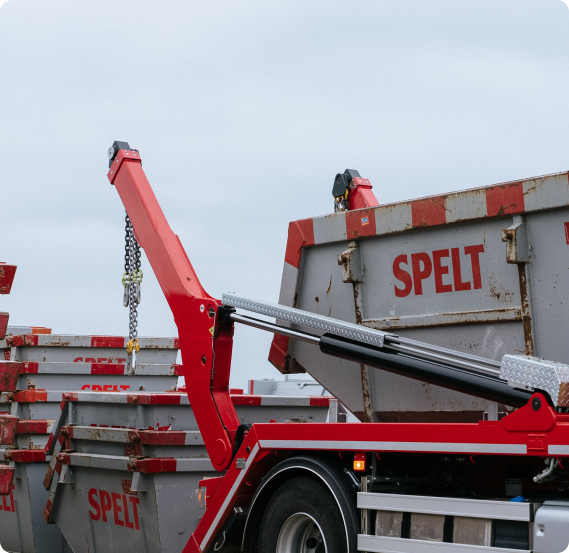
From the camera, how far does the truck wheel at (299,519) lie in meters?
5.08

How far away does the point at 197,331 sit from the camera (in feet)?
21.1

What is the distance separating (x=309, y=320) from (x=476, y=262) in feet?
3.73

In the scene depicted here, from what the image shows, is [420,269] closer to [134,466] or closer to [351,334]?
[351,334]

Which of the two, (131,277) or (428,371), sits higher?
(131,277)

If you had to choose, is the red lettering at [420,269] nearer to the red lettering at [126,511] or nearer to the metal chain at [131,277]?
the metal chain at [131,277]

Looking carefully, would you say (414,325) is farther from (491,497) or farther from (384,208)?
(491,497)

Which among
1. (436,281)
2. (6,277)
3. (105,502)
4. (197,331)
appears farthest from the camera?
(6,277)

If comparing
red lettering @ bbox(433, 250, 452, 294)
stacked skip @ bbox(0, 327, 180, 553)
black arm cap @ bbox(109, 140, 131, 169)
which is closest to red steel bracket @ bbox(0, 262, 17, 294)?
stacked skip @ bbox(0, 327, 180, 553)

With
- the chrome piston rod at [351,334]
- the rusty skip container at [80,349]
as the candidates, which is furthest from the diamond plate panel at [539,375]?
the rusty skip container at [80,349]

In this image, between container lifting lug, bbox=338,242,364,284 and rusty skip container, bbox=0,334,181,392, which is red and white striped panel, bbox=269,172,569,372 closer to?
container lifting lug, bbox=338,242,364,284

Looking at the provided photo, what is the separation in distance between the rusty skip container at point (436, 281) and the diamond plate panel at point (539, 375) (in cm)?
48

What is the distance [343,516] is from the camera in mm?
4996

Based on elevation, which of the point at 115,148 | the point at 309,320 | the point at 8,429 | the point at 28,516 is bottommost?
the point at 28,516

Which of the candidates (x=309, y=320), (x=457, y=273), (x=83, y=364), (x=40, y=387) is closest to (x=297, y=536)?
(x=309, y=320)
